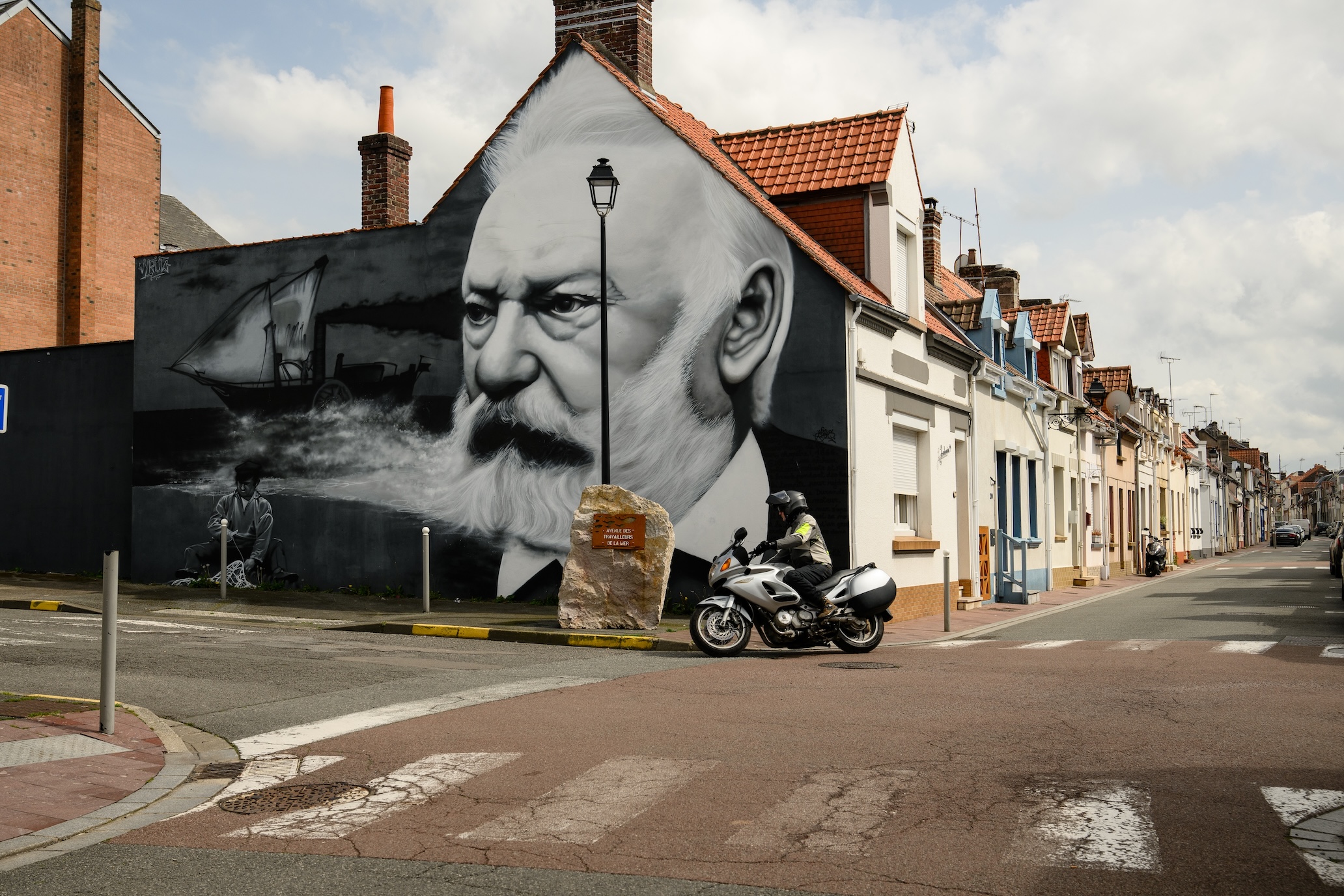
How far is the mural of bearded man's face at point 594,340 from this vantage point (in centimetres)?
1814

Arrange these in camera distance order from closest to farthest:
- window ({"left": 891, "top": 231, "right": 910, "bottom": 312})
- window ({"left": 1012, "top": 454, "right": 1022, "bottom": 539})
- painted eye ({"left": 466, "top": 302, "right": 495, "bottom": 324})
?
painted eye ({"left": 466, "top": 302, "right": 495, "bottom": 324}), window ({"left": 891, "top": 231, "right": 910, "bottom": 312}), window ({"left": 1012, "top": 454, "right": 1022, "bottom": 539})

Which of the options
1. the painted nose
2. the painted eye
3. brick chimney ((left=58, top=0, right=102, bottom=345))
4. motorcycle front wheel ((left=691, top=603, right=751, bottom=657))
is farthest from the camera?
brick chimney ((left=58, top=0, right=102, bottom=345))

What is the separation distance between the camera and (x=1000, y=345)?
88.3 ft

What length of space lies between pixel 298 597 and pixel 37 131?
20911 mm

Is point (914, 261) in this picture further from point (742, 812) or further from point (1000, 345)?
point (742, 812)

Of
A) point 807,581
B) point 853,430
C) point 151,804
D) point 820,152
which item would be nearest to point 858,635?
point 807,581

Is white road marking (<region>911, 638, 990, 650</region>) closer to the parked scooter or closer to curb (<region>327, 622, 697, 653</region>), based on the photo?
curb (<region>327, 622, 697, 653</region>)

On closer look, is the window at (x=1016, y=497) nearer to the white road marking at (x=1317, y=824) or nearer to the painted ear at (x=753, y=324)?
the painted ear at (x=753, y=324)

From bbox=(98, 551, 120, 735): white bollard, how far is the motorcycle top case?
25.3 feet

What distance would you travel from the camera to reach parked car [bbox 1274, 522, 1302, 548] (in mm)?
88688

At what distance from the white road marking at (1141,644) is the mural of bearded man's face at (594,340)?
5.99m

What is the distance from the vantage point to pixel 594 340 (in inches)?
745
